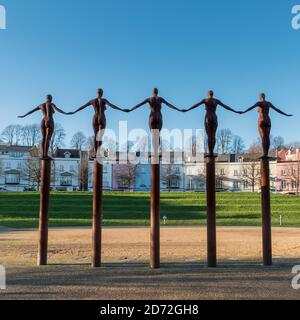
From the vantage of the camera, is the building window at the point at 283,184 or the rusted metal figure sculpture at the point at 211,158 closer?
the rusted metal figure sculpture at the point at 211,158

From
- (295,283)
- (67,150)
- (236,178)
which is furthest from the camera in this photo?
(67,150)

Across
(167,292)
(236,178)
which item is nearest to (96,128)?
(167,292)

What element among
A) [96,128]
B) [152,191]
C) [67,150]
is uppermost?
[67,150]

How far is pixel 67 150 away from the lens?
9700 cm

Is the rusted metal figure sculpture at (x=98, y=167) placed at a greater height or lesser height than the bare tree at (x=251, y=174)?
lesser

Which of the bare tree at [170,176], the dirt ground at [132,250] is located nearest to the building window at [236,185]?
the bare tree at [170,176]

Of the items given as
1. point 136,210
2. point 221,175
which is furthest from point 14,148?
point 136,210

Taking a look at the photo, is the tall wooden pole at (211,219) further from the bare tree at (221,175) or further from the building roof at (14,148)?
the building roof at (14,148)

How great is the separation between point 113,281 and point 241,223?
84.3ft

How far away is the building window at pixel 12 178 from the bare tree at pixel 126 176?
80.0 feet

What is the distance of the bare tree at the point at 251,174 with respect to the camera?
7136 centimetres

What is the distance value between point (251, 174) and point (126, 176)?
26430mm

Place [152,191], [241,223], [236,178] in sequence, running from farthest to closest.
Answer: [236,178] → [241,223] → [152,191]
